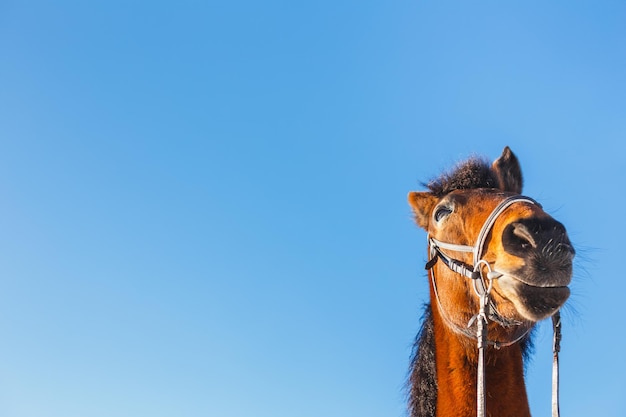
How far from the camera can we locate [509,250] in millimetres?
5164

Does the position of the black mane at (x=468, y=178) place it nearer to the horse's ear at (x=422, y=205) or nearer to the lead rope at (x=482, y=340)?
the horse's ear at (x=422, y=205)

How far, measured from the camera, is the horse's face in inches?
195

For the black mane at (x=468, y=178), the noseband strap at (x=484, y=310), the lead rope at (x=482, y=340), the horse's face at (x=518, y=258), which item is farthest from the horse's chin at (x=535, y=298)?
the black mane at (x=468, y=178)

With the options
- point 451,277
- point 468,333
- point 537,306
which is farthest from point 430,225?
point 537,306

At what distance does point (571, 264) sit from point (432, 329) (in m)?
2.07

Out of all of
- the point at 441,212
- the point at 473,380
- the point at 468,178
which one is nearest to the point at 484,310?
the point at 473,380

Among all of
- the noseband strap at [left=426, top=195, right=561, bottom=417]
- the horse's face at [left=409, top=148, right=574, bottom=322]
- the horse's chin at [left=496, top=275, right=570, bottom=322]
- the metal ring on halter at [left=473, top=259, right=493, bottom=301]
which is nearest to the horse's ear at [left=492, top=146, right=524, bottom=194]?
the horse's face at [left=409, top=148, right=574, bottom=322]

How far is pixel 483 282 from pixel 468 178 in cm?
163

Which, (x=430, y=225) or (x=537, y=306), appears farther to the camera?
(x=430, y=225)

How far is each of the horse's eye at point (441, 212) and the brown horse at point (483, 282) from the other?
11 millimetres

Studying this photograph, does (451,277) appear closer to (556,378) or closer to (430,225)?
(430,225)

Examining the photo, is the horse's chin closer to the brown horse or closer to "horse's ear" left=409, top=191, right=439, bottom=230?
the brown horse

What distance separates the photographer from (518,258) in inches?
200

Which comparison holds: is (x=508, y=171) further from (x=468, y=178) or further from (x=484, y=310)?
(x=484, y=310)
